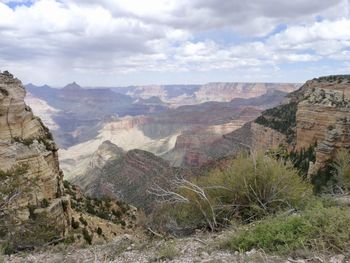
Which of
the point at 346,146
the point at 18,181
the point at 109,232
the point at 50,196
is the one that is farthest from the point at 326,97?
the point at 18,181

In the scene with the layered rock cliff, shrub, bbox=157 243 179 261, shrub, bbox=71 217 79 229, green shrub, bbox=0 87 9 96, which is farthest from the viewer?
the layered rock cliff

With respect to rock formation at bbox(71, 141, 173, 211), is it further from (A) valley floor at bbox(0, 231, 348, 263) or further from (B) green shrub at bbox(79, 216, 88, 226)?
(A) valley floor at bbox(0, 231, 348, 263)

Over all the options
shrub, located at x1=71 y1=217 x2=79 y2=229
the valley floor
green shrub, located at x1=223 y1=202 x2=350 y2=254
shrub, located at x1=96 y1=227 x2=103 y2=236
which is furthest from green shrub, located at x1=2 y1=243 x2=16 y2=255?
shrub, located at x1=96 y1=227 x2=103 y2=236

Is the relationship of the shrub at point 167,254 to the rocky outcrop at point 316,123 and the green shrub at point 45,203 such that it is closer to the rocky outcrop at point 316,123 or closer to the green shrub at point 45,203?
the rocky outcrop at point 316,123

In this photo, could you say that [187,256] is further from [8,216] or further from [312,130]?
[312,130]

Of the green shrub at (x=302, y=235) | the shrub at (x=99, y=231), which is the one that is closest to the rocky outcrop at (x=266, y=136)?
the shrub at (x=99, y=231)

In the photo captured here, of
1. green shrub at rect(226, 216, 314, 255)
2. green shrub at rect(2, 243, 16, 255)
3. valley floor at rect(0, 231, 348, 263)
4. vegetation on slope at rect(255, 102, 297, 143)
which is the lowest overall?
vegetation on slope at rect(255, 102, 297, 143)

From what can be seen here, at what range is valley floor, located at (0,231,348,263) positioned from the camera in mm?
7570

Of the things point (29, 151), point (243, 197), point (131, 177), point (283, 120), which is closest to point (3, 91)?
point (29, 151)

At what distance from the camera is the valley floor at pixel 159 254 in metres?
7.57

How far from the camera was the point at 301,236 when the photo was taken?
25.9 feet

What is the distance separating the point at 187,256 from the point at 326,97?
5113 centimetres

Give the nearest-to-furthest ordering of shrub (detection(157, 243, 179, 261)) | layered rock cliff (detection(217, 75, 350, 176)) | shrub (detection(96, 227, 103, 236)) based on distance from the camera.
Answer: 1. shrub (detection(157, 243, 179, 261))
2. shrub (detection(96, 227, 103, 236))
3. layered rock cliff (detection(217, 75, 350, 176))

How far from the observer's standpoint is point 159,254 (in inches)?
338
